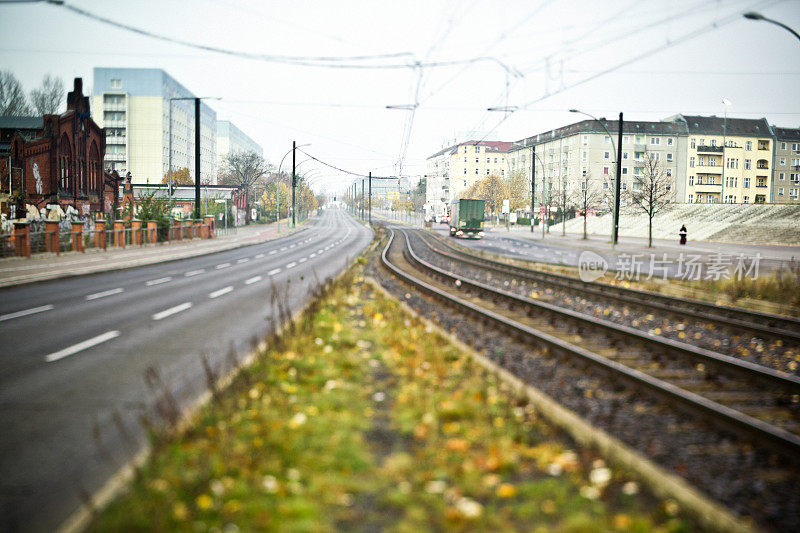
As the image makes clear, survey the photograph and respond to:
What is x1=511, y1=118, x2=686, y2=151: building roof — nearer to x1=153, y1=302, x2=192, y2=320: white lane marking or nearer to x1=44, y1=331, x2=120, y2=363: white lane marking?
x1=153, y1=302, x2=192, y2=320: white lane marking

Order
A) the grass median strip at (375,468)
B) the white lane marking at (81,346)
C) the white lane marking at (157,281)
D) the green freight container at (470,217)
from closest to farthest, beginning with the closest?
the grass median strip at (375,468) < the white lane marking at (81,346) < the white lane marking at (157,281) < the green freight container at (470,217)

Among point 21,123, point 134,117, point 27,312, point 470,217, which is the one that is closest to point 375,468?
point 27,312

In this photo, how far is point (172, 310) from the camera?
12031 mm

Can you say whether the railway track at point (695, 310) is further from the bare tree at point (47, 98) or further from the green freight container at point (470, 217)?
the bare tree at point (47, 98)

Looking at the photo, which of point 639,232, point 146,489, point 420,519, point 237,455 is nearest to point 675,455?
point 420,519

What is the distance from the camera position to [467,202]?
5066cm

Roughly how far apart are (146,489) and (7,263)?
842 inches

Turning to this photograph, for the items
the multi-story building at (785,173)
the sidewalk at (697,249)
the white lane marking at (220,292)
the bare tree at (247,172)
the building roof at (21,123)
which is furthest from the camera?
Answer: the multi-story building at (785,173)

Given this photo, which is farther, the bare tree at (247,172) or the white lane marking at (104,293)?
the bare tree at (247,172)

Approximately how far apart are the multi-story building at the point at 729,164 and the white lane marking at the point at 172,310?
10736cm

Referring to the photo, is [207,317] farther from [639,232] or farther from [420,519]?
[639,232]

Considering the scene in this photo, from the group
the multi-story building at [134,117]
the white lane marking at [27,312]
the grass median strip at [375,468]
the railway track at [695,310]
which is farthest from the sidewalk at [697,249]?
the multi-story building at [134,117]

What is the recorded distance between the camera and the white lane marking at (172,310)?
1128 cm

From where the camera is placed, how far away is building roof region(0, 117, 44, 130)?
45.0 metres
